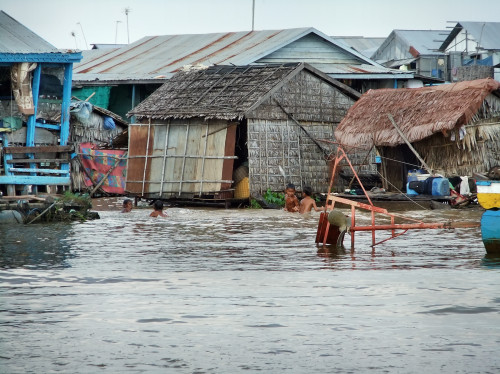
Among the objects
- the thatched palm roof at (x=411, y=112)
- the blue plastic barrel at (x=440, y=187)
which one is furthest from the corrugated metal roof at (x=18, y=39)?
the blue plastic barrel at (x=440, y=187)

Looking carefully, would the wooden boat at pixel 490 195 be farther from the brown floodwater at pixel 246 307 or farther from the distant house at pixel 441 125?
the distant house at pixel 441 125

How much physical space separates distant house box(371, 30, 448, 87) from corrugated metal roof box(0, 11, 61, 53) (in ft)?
68.3

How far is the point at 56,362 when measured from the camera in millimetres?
6117

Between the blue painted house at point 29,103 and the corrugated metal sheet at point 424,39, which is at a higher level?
the corrugated metal sheet at point 424,39

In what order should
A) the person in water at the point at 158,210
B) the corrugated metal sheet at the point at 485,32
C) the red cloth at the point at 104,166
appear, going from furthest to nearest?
the corrugated metal sheet at the point at 485,32, the red cloth at the point at 104,166, the person in water at the point at 158,210

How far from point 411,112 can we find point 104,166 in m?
8.90

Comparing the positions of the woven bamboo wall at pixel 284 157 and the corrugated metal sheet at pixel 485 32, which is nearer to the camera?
the woven bamboo wall at pixel 284 157

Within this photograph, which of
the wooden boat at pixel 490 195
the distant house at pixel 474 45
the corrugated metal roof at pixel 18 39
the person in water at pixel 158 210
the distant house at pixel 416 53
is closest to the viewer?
the wooden boat at pixel 490 195

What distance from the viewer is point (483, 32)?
4403cm

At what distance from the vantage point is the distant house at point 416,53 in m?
39.7

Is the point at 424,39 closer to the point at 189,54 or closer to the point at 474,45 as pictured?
the point at 474,45

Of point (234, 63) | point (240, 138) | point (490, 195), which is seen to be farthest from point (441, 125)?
point (234, 63)

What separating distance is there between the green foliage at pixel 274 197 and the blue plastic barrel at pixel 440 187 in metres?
3.52

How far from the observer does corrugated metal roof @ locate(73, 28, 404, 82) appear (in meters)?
26.8
